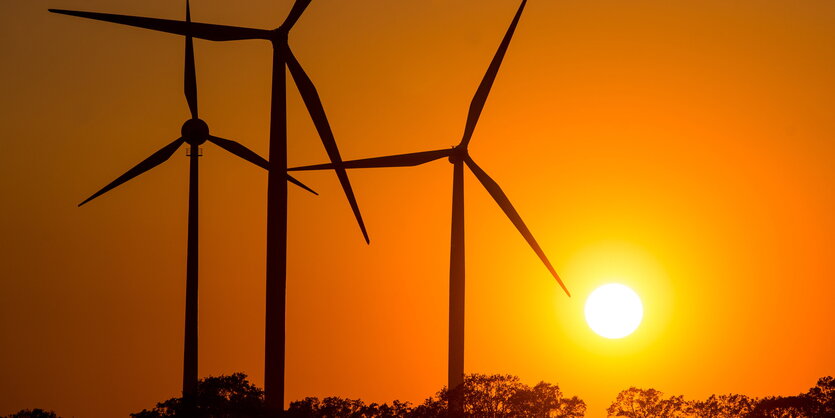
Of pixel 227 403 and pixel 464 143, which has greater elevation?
pixel 464 143

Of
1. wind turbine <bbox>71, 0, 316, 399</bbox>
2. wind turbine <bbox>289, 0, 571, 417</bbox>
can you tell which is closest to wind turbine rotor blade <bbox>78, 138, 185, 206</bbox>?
wind turbine <bbox>71, 0, 316, 399</bbox>

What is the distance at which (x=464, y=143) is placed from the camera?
401ft

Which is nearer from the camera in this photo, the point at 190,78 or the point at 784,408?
the point at 190,78

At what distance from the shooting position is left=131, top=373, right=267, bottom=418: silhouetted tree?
103 meters

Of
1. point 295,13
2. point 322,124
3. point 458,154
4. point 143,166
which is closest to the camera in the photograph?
point 322,124

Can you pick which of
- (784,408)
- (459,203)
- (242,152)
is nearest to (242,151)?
(242,152)

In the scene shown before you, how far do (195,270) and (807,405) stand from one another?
5450 cm

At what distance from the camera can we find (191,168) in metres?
117

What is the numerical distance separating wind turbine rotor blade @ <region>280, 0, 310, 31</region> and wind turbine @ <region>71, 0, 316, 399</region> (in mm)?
17052

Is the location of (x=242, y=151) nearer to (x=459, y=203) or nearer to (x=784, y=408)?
(x=459, y=203)

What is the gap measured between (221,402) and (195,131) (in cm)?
2441

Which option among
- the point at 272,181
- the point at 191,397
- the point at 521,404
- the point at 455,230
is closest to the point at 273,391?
the point at 272,181

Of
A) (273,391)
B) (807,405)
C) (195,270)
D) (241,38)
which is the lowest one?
(273,391)

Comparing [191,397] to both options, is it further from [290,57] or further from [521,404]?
[521,404]
